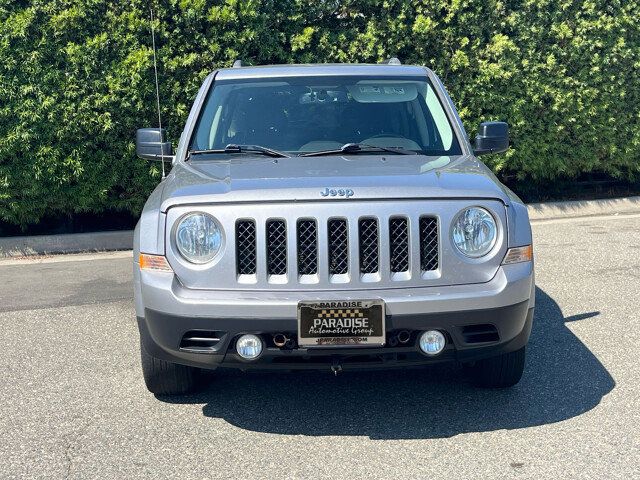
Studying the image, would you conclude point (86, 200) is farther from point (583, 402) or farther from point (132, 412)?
point (583, 402)

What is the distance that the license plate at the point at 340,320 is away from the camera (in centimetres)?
397

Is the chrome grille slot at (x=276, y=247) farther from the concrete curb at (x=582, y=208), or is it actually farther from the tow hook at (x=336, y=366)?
the concrete curb at (x=582, y=208)

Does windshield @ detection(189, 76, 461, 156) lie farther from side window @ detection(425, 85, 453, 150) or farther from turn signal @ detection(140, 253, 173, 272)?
turn signal @ detection(140, 253, 173, 272)

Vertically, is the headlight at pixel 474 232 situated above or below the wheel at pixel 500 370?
above

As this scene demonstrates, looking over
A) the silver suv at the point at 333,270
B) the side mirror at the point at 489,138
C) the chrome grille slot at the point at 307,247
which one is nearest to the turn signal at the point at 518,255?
the silver suv at the point at 333,270

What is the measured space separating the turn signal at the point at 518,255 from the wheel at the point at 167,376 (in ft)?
5.65

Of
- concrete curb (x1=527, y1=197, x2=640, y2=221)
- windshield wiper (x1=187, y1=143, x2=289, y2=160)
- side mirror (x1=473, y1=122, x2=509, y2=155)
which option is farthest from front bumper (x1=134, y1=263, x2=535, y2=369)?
concrete curb (x1=527, y1=197, x2=640, y2=221)

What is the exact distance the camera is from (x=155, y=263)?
164 inches

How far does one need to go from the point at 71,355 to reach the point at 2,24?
4707 millimetres

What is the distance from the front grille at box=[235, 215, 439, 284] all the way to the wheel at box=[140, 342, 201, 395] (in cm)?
82

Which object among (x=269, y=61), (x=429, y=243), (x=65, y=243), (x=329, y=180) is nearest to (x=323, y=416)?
(x=429, y=243)

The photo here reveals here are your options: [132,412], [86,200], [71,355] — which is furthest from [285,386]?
[86,200]

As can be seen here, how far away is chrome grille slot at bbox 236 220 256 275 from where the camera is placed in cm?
409

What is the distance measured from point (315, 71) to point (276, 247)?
1.99 m
